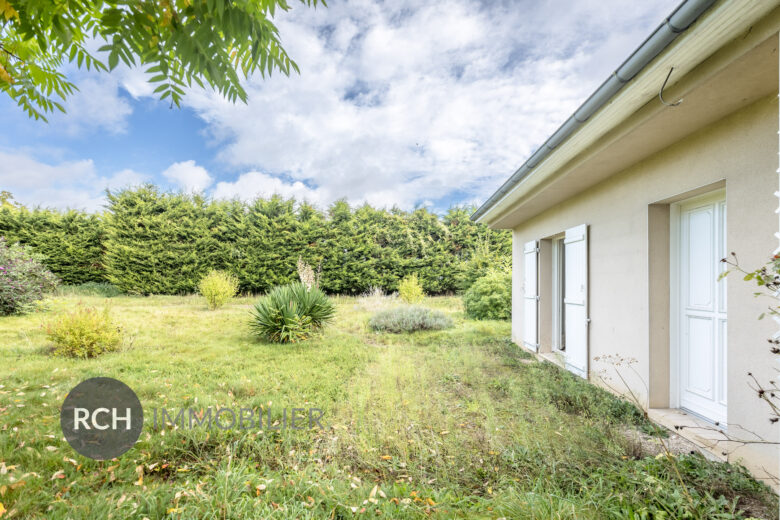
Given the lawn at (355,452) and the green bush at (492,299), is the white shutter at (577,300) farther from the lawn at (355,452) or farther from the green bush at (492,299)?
the green bush at (492,299)

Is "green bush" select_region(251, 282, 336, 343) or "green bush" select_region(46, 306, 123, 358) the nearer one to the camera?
"green bush" select_region(46, 306, 123, 358)

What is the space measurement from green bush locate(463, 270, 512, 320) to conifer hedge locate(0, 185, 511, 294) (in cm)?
176

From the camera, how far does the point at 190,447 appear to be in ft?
7.54

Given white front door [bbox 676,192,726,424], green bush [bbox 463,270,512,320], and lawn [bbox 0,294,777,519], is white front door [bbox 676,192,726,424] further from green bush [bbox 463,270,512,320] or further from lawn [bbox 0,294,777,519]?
green bush [bbox 463,270,512,320]

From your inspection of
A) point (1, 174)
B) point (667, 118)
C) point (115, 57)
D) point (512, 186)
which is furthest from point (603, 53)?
point (1, 174)

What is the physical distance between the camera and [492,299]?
8.88 meters

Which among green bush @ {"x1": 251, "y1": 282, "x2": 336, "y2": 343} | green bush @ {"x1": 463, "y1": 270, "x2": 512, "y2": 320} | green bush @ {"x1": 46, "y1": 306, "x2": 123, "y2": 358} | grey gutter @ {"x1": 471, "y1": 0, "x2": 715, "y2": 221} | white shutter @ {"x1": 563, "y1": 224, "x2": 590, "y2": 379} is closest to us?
grey gutter @ {"x1": 471, "y1": 0, "x2": 715, "y2": 221}

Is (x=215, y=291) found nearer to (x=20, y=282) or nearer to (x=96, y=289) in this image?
(x=20, y=282)

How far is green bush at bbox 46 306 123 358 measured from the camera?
4.18m

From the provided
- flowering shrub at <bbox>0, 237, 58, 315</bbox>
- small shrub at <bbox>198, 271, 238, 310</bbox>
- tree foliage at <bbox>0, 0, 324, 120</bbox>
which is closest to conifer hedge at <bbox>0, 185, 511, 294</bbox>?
flowering shrub at <bbox>0, 237, 58, 315</bbox>

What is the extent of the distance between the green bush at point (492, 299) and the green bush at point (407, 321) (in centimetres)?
152

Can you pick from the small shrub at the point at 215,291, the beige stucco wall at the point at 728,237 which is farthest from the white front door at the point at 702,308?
the small shrub at the point at 215,291

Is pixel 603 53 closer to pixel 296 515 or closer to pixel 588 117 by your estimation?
pixel 588 117

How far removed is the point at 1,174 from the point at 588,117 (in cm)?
486
